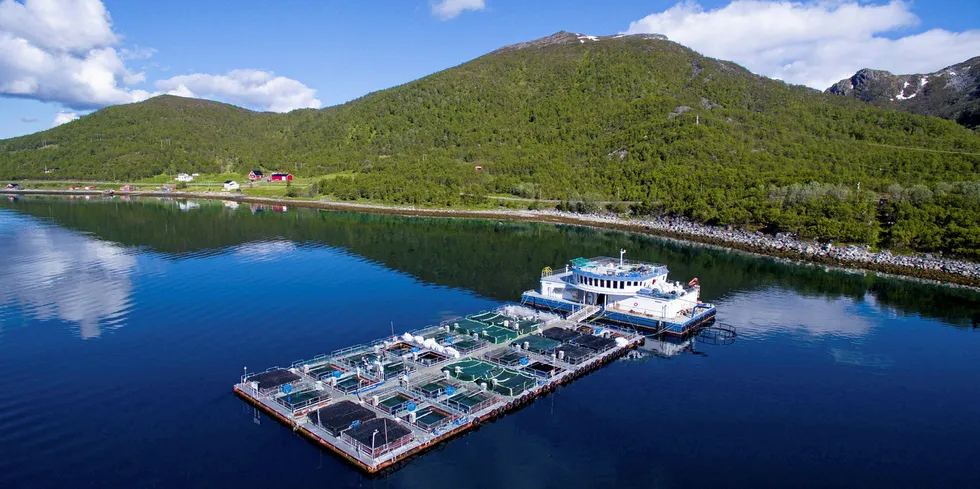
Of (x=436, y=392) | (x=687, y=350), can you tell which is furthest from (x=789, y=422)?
(x=436, y=392)

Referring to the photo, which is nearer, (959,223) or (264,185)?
(959,223)

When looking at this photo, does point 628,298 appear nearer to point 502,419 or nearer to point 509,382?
point 509,382

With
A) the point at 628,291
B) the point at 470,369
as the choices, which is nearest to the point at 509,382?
the point at 470,369

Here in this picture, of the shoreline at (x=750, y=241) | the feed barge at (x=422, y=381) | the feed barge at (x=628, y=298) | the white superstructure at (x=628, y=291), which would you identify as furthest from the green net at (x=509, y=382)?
the shoreline at (x=750, y=241)

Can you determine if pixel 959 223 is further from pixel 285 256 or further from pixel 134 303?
pixel 134 303

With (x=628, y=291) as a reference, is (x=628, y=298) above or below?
below
